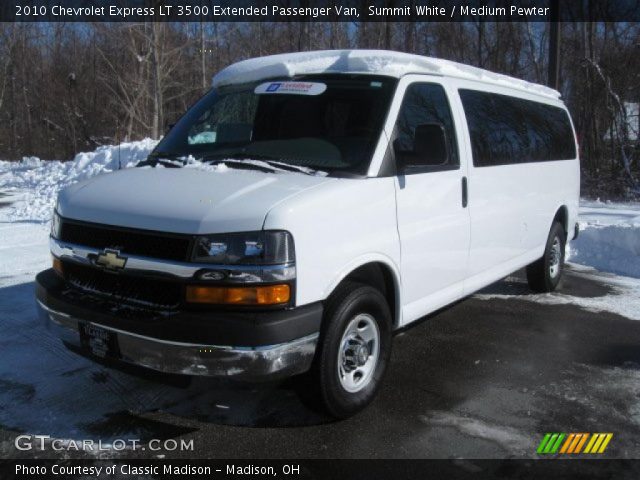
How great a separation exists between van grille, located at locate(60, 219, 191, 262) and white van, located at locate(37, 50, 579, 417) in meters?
0.01

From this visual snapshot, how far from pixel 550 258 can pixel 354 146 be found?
12.7 ft

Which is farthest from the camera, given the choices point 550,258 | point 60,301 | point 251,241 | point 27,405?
point 550,258

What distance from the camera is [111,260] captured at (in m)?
3.43

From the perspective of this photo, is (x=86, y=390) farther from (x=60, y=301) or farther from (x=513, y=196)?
(x=513, y=196)

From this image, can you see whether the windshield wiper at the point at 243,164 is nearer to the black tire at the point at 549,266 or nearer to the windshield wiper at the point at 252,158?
the windshield wiper at the point at 252,158

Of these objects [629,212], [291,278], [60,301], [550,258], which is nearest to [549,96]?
[550,258]

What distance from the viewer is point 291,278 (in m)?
3.19

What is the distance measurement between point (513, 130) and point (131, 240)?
3846 mm

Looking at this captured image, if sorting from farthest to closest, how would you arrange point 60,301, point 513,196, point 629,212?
point 629,212
point 513,196
point 60,301

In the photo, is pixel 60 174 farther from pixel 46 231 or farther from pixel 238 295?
pixel 238 295

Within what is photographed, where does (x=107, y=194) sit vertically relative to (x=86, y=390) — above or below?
above

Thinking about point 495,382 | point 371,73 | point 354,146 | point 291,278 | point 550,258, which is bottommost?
point 495,382

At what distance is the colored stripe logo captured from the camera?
3516 millimetres

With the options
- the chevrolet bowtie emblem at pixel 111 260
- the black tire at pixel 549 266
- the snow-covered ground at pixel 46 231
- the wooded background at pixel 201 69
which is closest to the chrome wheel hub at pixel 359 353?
the chevrolet bowtie emblem at pixel 111 260
